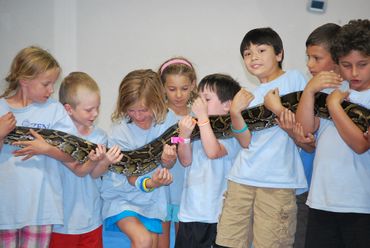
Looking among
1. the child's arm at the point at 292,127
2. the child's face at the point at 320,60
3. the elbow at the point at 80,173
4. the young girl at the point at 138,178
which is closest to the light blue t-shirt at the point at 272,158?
the child's arm at the point at 292,127

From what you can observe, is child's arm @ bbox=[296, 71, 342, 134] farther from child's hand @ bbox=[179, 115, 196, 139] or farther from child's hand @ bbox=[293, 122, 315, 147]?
child's hand @ bbox=[179, 115, 196, 139]

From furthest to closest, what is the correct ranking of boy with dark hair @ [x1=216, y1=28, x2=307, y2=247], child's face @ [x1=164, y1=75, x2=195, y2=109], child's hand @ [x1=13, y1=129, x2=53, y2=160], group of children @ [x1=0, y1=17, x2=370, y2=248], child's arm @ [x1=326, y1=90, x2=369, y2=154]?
1. child's face @ [x1=164, y1=75, x2=195, y2=109]
2. child's hand @ [x1=13, y1=129, x2=53, y2=160]
3. boy with dark hair @ [x1=216, y1=28, x2=307, y2=247]
4. group of children @ [x1=0, y1=17, x2=370, y2=248]
5. child's arm @ [x1=326, y1=90, x2=369, y2=154]

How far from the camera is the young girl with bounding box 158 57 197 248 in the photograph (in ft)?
10.6

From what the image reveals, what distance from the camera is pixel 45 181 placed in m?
2.77

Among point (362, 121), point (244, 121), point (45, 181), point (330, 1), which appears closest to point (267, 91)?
point (244, 121)

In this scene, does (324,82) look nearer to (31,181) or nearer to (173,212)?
(173,212)

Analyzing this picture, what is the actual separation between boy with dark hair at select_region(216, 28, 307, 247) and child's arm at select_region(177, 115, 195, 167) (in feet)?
0.98

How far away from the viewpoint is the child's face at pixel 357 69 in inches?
95.0

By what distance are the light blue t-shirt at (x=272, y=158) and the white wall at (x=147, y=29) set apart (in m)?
3.13

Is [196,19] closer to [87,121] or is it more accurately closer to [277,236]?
[87,121]

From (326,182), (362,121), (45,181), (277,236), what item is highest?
(362,121)

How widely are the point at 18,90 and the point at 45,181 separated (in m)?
0.70

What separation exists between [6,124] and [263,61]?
1.78 m

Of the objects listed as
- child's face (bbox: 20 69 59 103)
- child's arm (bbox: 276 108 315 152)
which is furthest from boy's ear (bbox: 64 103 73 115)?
child's arm (bbox: 276 108 315 152)
